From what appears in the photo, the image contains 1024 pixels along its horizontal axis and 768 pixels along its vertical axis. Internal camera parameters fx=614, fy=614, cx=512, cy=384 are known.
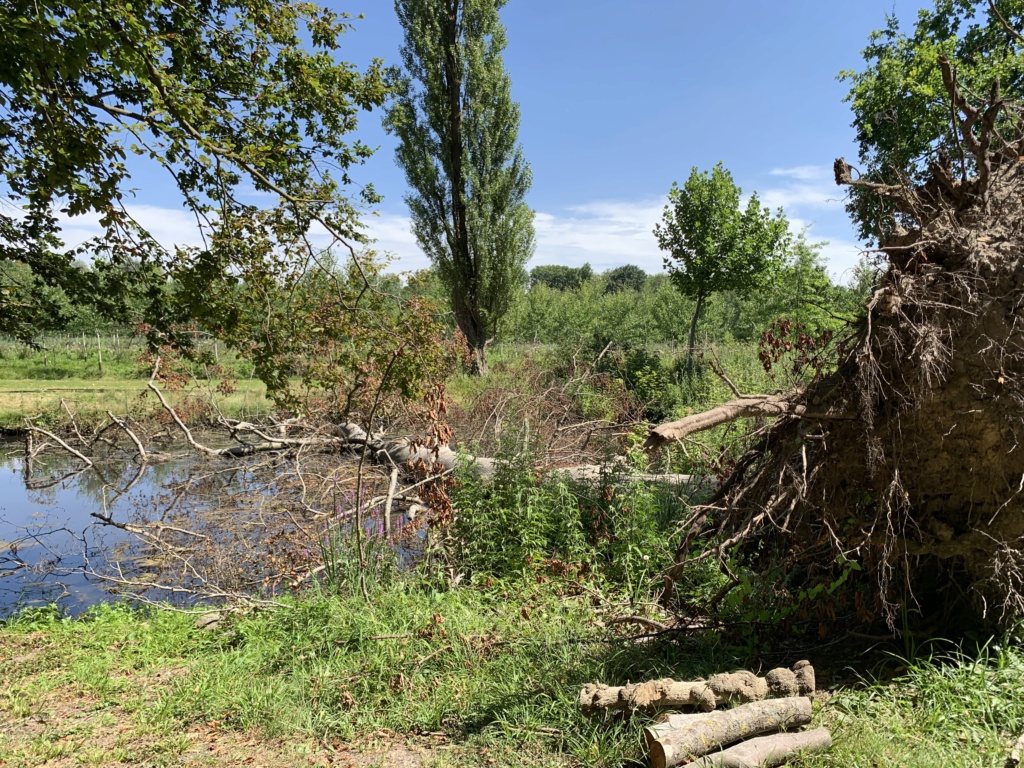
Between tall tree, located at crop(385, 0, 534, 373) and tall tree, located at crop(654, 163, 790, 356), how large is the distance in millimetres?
6171

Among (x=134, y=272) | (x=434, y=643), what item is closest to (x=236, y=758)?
(x=434, y=643)

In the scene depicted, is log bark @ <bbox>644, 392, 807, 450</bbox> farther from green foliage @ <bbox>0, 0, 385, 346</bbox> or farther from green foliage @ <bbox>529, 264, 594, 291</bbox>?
green foliage @ <bbox>529, 264, 594, 291</bbox>

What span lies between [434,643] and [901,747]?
263cm

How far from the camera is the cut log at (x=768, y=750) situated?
2619 mm

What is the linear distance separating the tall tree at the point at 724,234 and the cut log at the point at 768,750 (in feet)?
48.4

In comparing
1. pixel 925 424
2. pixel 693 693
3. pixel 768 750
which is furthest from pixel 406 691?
pixel 925 424

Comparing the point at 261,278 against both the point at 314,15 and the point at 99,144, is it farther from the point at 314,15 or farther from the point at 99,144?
the point at 314,15

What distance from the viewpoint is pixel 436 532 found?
231 inches

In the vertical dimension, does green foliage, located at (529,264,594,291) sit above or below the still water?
above

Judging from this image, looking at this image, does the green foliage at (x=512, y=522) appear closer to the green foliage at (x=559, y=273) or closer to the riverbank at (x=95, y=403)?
the riverbank at (x=95, y=403)

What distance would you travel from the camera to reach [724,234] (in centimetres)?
1600

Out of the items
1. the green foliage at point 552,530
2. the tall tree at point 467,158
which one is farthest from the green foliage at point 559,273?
the green foliage at point 552,530

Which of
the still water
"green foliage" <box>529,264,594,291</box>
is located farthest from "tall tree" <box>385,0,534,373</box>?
"green foliage" <box>529,264,594,291</box>

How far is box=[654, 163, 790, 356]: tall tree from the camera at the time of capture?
15.8 meters
